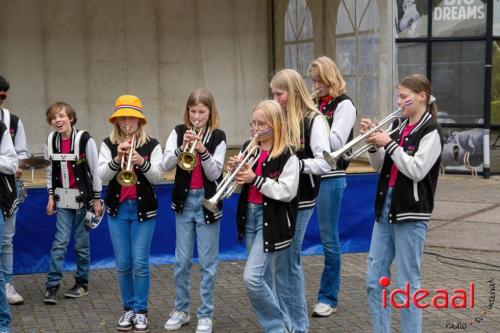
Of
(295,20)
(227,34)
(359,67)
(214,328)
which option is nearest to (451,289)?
(214,328)

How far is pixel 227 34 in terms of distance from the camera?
15.1m

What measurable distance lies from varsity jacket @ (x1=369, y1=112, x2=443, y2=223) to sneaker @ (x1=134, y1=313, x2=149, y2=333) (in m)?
2.10

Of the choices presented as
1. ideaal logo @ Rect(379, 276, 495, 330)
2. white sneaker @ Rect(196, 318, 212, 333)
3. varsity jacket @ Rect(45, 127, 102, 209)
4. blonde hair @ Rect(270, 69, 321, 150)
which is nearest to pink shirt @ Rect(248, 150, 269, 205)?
blonde hair @ Rect(270, 69, 321, 150)

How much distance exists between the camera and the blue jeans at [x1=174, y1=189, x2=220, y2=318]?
19.8ft

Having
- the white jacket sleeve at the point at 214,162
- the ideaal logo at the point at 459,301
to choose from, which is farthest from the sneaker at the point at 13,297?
the ideaal logo at the point at 459,301

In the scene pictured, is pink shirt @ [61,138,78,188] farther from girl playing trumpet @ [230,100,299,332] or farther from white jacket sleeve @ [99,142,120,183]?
girl playing trumpet @ [230,100,299,332]

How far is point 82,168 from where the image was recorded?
698 cm

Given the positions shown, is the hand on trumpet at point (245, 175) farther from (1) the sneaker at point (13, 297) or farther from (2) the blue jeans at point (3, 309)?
(1) the sneaker at point (13, 297)

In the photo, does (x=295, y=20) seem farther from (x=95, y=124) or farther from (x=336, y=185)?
(x=336, y=185)

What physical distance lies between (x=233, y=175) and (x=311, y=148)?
0.78m

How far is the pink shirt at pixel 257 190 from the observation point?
17.6 feet

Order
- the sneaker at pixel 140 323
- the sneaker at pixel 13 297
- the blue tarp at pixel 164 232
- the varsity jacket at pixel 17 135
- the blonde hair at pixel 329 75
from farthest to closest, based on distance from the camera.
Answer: the blue tarp at pixel 164 232 < the varsity jacket at pixel 17 135 < the sneaker at pixel 13 297 < the blonde hair at pixel 329 75 < the sneaker at pixel 140 323

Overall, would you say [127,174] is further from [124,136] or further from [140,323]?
[140,323]

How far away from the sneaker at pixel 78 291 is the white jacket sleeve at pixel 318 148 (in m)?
2.60
